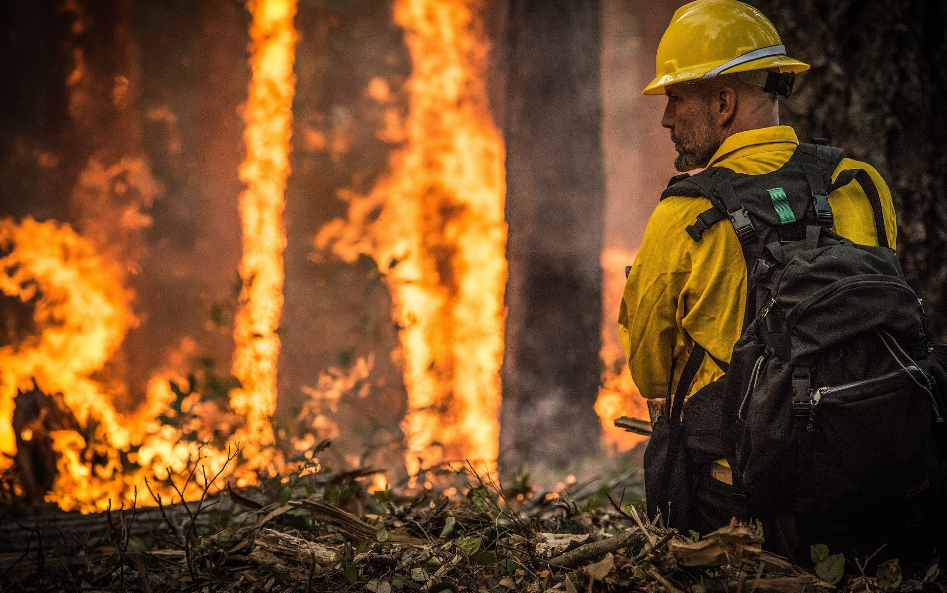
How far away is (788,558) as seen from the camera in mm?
A: 2070

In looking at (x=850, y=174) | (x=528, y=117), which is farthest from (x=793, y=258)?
(x=528, y=117)

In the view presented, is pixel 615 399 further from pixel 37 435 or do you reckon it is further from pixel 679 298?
pixel 679 298

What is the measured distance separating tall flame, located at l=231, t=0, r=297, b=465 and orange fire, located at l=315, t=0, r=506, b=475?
76cm

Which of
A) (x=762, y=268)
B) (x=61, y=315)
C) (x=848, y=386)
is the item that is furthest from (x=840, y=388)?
(x=61, y=315)

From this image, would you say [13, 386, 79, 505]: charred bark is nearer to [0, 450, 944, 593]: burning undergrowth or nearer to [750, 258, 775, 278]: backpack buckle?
[0, 450, 944, 593]: burning undergrowth

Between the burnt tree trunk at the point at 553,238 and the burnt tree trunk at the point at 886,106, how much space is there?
117 inches

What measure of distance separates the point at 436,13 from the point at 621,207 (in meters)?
3.82

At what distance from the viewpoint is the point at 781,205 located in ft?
6.76

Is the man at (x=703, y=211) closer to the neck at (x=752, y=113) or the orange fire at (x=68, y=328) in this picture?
the neck at (x=752, y=113)

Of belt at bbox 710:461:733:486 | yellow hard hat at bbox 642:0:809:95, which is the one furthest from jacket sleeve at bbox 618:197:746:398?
yellow hard hat at bbox 642:0:809:95

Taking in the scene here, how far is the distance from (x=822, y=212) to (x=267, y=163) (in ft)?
27.8

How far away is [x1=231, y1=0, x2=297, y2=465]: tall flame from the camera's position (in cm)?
950

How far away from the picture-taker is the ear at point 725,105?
2.33 m

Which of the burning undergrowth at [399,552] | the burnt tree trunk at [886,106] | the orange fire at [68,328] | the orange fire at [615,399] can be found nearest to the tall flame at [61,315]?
the orange fire at [68,328]
